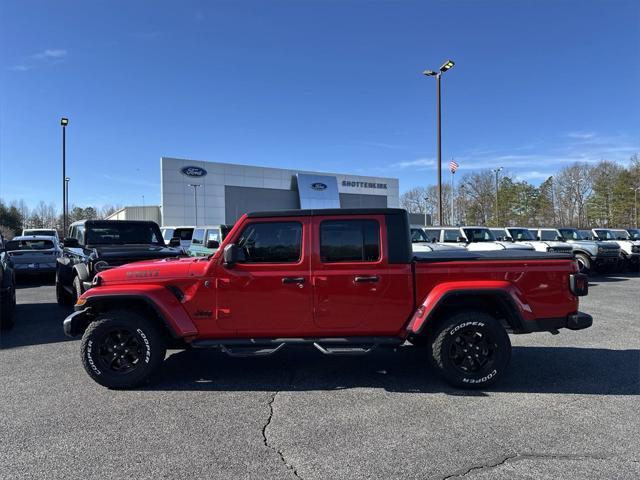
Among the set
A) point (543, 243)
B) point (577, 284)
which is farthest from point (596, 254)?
point (577, 284)

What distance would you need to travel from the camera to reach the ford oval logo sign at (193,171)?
43.2 metres

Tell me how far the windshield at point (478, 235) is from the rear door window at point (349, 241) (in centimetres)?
1257

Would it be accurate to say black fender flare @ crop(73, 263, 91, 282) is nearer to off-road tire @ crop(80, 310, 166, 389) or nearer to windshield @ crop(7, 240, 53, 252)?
off-road tire @ crop(80, 310, 166, 389)

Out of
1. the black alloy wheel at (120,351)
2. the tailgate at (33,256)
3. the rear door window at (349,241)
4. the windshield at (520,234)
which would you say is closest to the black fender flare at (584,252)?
the windshield at (520,234)

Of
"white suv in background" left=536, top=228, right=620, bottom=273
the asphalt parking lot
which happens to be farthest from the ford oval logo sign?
the asphalt parking lot

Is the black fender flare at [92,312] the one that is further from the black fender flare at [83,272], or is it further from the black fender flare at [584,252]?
the black fender flare at [584,252]

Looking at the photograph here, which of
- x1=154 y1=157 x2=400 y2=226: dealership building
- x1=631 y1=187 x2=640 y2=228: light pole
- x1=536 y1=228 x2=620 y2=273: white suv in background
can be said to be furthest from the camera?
x1=631 y1=187 x2=640 y2=228: light pole

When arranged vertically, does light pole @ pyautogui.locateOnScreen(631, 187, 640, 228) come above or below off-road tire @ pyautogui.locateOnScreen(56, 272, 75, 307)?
above

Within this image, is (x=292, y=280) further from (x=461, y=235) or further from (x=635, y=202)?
(x=635, y=202)

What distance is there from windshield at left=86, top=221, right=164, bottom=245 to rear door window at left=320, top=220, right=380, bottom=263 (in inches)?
259

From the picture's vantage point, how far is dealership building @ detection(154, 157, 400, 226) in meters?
42.7

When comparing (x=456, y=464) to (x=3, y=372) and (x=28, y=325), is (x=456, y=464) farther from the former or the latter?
(x=28, y=325)

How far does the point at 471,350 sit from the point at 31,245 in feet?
50.0

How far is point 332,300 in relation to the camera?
187 inches
